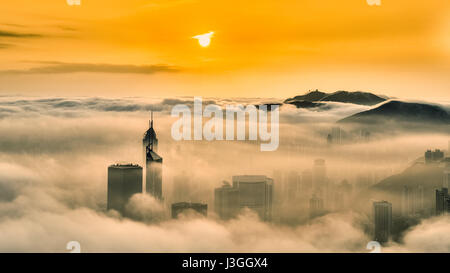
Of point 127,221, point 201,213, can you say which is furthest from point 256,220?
point 127,221

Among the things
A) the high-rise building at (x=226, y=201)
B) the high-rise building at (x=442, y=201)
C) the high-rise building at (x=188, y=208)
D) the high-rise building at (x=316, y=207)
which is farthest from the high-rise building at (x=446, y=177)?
the high-rise building at (x=188, y=208)

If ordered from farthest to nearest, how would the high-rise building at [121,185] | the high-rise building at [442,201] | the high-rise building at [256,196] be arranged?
the high-rise building at [256,196] → the high-rise building at [121,185] → the high-rise building at [442,201]

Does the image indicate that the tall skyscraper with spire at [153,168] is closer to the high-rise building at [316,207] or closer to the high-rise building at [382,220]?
the high-rise building at [316,207]

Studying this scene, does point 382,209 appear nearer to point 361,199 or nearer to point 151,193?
point 361,199

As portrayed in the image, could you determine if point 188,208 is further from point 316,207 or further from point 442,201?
point 442,201

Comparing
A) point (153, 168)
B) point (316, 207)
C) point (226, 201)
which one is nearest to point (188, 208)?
point (226, 201)

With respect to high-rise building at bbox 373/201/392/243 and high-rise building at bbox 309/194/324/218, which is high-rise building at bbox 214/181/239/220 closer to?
high-rise building at bbox 309/194/324/218

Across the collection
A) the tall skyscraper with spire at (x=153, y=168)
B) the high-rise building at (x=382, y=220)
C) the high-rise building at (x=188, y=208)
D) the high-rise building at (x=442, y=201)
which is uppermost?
the tall skyscraper with spire at (x=153, y=168)
